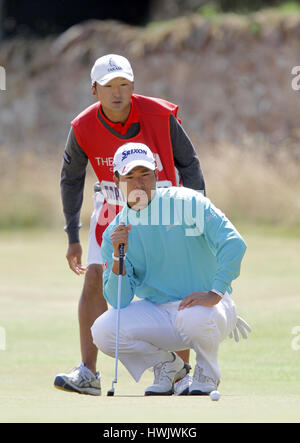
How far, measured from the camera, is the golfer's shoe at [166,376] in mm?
5762

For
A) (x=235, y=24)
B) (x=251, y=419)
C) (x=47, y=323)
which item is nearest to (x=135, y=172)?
(x=251, y=419)

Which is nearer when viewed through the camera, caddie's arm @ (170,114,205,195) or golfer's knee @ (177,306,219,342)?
golfer's knee @ (177,306,219,342)

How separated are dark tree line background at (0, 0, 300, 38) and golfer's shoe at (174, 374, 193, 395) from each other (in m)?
21.5

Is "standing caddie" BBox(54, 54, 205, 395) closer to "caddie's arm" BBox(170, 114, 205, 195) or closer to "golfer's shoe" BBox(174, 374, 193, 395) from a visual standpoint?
"caddie's arm" BBox(170, 114, 205, 195)

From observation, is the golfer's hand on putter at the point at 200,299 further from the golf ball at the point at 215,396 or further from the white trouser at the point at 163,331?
the golf ball at the point at 215,396

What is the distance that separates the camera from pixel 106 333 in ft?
18.5

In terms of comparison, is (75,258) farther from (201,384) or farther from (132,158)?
(201,384)

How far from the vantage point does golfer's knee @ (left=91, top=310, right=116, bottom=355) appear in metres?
5.63

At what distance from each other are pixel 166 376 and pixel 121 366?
5.60ft

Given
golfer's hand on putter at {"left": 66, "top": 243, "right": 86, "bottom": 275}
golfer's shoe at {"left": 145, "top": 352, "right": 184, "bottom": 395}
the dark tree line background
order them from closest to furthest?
1. golfer's shoe at {"left": 145, "top": 352, "right": 184, "bottom": 395}
2. golfer's hand on putter at {"left": 66, "top": 243, "right": 86, "bottom": 275}
3. the dark tree line background

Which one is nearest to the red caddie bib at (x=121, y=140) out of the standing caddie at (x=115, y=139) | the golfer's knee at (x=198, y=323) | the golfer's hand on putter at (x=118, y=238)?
the standing caddie at (x=115, y=139)

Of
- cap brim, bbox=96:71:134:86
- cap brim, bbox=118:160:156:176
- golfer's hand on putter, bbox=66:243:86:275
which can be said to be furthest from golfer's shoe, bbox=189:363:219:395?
cap brim, bbox=96:71:134:86

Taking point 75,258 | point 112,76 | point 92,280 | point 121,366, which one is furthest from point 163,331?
point 121,366
